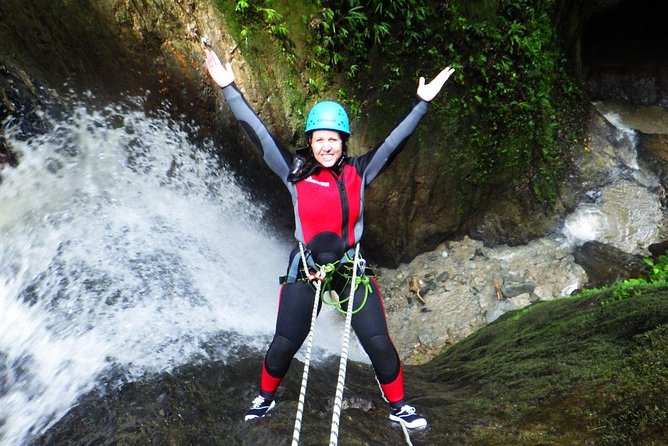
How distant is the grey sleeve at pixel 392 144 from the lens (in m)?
3.29

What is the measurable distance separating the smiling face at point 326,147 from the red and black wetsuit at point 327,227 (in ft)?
0.22

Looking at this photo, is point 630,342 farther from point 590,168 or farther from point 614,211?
point 590,168

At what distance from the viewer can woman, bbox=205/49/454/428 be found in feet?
9.96

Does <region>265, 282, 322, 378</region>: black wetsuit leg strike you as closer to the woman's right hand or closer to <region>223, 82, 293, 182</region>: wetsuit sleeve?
<region>223, 82, 293, 182</region>: wetsuit sleeve

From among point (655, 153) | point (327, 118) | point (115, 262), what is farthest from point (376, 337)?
point (655, 153)

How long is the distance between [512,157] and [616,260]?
238 cm

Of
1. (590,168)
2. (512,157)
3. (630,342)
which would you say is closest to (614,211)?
(590,168)

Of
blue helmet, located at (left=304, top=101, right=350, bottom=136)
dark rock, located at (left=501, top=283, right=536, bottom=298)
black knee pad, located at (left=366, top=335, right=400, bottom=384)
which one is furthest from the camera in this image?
dark rock, located at (left=501, top=283, right=536, bottom=298)

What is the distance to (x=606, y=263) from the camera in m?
7.67

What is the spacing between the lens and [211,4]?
219 inches

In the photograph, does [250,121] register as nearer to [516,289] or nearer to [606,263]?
[516,289]

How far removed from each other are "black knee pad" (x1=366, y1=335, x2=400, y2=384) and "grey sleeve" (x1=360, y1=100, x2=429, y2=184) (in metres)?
1.11

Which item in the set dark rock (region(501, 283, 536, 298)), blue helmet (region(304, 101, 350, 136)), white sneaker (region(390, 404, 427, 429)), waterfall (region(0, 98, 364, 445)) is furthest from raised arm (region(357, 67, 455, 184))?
dark rock (region(501, 283, 536, 298))

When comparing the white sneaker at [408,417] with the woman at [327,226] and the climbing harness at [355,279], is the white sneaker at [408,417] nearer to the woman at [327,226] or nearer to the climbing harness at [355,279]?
the woman at [327,226]
